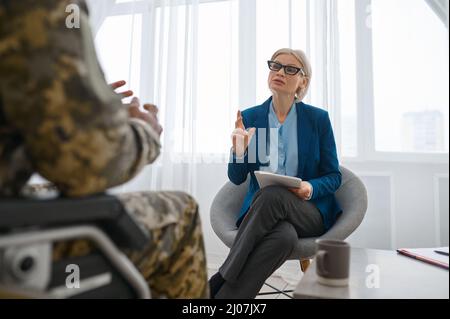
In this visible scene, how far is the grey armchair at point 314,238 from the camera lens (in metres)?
1.39

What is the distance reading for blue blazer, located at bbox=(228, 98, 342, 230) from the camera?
1591 mm

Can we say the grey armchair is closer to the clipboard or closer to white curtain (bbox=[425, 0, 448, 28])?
the clipboard

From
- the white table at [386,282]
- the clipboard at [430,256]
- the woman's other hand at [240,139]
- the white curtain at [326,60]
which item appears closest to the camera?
the white table at [386,282]

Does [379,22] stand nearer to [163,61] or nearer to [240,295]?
[163,61]

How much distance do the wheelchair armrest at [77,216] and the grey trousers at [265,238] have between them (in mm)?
705

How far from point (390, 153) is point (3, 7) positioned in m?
2.33

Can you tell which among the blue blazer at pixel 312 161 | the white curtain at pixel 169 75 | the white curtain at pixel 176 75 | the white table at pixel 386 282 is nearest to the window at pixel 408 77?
the white curtain at pixel 176 75

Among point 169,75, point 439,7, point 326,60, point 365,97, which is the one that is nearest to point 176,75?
point 169,75

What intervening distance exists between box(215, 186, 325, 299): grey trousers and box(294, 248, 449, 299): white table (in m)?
0.32

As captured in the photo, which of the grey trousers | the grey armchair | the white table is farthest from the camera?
the grey armchair

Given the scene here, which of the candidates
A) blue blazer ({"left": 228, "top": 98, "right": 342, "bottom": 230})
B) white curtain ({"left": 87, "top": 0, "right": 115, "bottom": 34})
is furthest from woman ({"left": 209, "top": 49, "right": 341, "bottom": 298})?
white curtain ({"left": 87, "top": 0, "right": 115, "bottom": 34})

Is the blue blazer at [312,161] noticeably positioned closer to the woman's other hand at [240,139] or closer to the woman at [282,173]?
the woman at [282,173]

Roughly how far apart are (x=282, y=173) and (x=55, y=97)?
1353 mm

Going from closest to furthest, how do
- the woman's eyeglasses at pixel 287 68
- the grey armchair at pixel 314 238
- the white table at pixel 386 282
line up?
the white table at pixel 386 282
the grey armchair at pixel 314 238
the woman's eyeglasses at pixel 287 68
